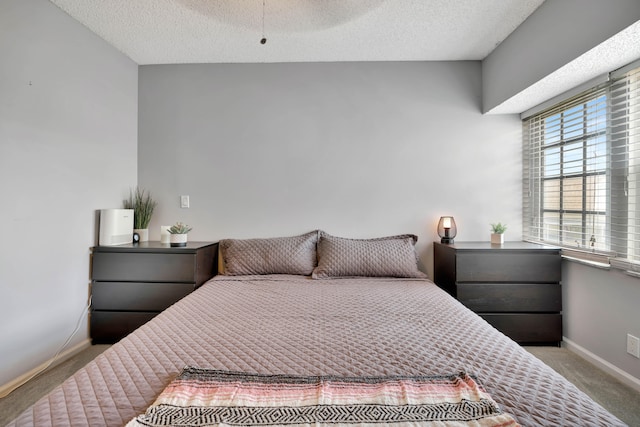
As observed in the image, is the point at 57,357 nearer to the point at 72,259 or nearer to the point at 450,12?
the point at 72,259

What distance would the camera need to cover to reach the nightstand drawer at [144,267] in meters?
2.32

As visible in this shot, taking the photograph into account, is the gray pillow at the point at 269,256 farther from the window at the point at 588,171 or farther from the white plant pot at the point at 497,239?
the window at the point at 588,171

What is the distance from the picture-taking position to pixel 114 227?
7.93ft

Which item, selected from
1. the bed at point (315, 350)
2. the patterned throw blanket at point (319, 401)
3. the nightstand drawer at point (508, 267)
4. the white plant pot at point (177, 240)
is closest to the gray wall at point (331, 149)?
the white plant pot at point (177, 240)

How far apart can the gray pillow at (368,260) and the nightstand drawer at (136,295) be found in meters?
1.08

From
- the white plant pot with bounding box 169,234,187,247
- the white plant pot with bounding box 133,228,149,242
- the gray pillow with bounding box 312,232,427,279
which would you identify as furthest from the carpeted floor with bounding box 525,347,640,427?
the white plant pot with bounding box 133,228,149,242

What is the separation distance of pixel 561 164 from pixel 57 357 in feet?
13.2

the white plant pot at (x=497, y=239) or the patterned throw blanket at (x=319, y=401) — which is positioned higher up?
the white plant pot at (x=497, y=239)

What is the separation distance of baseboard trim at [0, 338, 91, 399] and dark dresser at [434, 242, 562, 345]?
2.92 m

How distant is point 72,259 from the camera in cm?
220

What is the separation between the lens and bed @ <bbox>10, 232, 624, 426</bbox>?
0.84 meters

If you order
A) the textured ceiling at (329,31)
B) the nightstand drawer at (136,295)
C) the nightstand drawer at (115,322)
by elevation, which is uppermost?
the textured ceiling at (329,31)

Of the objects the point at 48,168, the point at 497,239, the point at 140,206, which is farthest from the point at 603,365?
the point at 48,168

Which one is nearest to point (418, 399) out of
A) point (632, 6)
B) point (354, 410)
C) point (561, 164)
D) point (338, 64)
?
point (354, 410)
